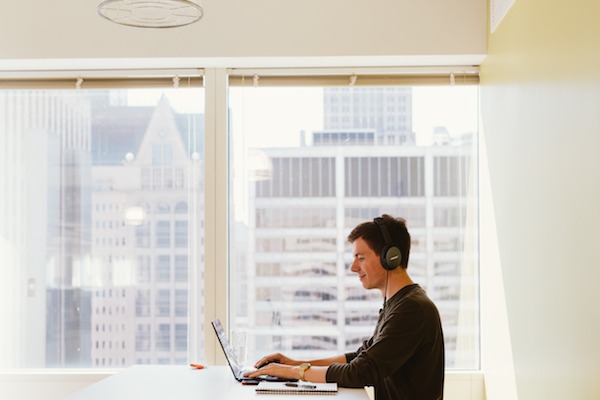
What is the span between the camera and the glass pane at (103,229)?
4.68 meters

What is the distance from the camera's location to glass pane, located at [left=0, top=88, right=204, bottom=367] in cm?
468

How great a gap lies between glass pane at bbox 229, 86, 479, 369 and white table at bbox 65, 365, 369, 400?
1221 millimetres

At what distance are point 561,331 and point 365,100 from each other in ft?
6.91

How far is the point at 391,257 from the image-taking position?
3.11m

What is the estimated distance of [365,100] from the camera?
4.69 metres

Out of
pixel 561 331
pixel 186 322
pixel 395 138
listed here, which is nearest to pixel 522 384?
pixel 561 331

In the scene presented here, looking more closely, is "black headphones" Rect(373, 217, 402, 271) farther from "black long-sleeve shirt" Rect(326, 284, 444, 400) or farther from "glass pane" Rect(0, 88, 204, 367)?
"glass pane" Rect(0, 88, 204, 367)

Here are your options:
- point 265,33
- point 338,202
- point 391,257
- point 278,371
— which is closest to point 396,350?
point 391,257

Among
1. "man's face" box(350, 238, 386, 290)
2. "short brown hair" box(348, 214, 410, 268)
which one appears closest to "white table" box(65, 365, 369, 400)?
"man's face" box(350, 238, 386, 290)

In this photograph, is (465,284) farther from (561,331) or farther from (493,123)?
(561,331)

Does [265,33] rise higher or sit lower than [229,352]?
higher

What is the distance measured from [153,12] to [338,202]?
6.34 feet

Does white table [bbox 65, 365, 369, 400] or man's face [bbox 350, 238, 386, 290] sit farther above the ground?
man's face [bbox 350, 238, 386, 290]

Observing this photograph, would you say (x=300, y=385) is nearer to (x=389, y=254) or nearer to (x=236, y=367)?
(x=236, y=367)
